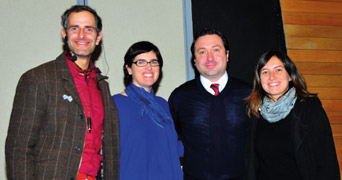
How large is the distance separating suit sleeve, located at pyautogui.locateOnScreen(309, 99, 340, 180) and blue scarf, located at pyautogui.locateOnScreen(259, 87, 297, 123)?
0.17 m

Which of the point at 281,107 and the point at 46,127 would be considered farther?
the point at 281,107

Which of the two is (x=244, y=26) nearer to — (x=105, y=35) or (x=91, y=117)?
(x=105, y=35)

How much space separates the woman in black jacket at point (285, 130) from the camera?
75.6 inches

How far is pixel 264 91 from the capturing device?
233 centimetres

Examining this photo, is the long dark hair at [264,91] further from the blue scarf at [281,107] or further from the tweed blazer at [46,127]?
the tweed blazer at [46,127]

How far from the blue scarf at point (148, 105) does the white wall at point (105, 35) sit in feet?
2.53

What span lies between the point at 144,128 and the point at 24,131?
2.78 feet

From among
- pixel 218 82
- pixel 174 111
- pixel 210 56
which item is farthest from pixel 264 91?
pixel 174 111

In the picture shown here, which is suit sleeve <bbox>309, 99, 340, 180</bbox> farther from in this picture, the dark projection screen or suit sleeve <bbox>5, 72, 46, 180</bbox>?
suit sleeve <bbox>5, 72, 46, 180</bbox>

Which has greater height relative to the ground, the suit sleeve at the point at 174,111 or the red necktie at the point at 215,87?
the red necktie at the point at 215,87

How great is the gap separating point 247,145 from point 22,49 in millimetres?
2266

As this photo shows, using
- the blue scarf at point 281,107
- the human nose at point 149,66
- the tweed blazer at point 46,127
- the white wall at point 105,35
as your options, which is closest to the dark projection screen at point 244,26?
the white wall at point 105,35

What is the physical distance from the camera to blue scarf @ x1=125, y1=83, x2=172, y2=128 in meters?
2.31

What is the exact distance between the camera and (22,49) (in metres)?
2.91
